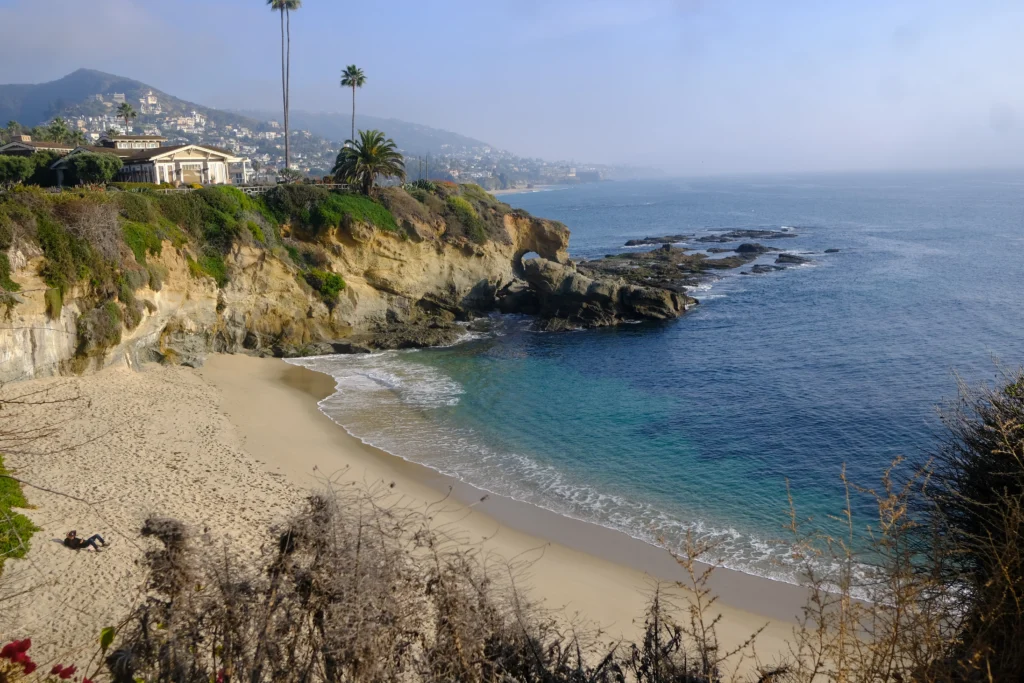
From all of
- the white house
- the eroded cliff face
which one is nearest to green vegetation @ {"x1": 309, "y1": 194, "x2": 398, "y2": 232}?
the eroded cliff face

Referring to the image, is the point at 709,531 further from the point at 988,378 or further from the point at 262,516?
the point at 988,378

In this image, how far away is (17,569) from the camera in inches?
510

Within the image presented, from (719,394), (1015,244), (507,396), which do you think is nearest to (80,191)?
(507,396)

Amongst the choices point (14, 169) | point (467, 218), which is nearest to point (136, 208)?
point (14, 169)

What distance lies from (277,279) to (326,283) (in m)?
2.66

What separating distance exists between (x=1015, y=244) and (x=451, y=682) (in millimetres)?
78227

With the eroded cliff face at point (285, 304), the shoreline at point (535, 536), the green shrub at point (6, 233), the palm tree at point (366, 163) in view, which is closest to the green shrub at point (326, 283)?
the eroded cliff face at point (285, 304)

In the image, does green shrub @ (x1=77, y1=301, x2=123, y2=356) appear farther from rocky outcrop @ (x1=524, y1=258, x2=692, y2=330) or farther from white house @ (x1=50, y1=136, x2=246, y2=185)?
rocky outcrop @ (x1=524, y1=258, x2=692, y2=330)

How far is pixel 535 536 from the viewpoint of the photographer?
1855 centimetres

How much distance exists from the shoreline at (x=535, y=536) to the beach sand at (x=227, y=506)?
44 mm

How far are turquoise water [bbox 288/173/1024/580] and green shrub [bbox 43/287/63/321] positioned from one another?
9965mm

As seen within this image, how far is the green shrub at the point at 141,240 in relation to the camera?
2869cm

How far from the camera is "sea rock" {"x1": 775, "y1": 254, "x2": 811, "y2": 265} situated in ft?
205

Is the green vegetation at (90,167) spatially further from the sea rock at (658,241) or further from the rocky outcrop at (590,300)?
the sea rock at (658,241)
